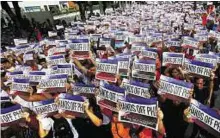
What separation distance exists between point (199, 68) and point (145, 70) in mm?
1203

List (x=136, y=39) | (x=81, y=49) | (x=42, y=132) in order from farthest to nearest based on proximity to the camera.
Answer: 1. (x=136, y=39)
2. (x=81, y=49)
3. (x=42, y=132)

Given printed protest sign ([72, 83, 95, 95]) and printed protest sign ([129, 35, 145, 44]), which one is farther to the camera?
printed protest sign ([129, 35, 145, 44])

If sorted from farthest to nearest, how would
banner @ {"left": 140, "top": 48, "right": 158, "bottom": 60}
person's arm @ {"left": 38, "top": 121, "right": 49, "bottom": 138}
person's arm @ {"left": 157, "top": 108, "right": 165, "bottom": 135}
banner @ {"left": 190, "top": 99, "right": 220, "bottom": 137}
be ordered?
banner @ {"left": 140, "top": 48, "right": 158, "bottom": 60} → person's arm @ {"left": 38, "top": 121, "right": 49, "bottom": 138} → person's arm @ {"left": 157, "top": 108, "right": 165, "bottom": 135} → banner @ {"left": 190, "top": 99, "right": 220, "bottom": 137}

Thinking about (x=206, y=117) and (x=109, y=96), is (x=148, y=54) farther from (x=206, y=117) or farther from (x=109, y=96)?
(x=206, y=117)

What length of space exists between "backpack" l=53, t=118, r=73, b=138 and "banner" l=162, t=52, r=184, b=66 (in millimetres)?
3429

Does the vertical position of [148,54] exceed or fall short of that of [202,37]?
it exceeds it

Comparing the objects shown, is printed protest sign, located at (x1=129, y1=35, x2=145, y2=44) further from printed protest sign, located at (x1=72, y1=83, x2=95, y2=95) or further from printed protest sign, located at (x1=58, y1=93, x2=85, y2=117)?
printed protest sign, located at (x1=58, y1=93, x2=85, y2=117)

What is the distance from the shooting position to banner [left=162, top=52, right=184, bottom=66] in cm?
988

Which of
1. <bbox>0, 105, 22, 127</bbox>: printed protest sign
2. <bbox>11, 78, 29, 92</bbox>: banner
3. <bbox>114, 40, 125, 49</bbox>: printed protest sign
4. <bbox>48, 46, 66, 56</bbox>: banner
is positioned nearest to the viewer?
<bbox>0, 105, 22, 127</bbox>: printed protest sign

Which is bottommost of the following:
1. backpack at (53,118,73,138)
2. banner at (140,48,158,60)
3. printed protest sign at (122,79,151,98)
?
backpack at (53,118,73,138)

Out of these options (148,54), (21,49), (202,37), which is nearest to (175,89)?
(148,54)

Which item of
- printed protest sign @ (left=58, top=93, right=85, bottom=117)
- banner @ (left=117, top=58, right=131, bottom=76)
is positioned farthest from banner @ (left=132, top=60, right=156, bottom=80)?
printed protest sign @ (left=58, top=93, right=85, bottom=117)

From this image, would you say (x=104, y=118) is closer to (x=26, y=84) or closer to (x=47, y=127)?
(x=47, y=127)

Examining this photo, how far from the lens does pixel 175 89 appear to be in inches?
292
